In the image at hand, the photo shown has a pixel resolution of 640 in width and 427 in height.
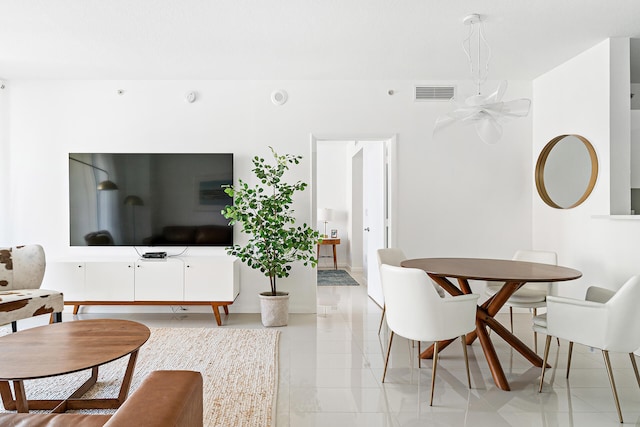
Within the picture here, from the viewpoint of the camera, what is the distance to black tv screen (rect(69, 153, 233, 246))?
4.68m

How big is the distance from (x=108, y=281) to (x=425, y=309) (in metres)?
3.25

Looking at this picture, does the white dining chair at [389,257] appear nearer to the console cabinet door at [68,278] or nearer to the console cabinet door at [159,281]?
the console cabinet door at [159,281]

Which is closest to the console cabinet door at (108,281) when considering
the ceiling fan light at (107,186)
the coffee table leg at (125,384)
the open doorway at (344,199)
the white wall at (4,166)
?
→ the ceiling fan light at (107,186)

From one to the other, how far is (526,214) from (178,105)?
4.16m

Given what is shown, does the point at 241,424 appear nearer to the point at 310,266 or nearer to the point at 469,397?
the point at 469,397

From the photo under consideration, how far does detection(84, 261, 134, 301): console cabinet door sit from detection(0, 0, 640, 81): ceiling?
205 cm

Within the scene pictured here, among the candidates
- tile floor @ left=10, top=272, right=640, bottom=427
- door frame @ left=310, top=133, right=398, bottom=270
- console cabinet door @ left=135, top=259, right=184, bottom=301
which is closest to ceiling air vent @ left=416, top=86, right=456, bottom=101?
door frame @ left=310, top=133, right=398, bottom=270

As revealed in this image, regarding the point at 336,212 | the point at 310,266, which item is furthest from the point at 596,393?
the point at 336,212

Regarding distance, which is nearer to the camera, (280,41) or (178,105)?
(280,41)

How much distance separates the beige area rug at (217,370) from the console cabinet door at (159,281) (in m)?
0.36

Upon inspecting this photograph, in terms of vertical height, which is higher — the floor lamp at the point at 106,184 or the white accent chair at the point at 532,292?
the floor lamp at the point at 106,184

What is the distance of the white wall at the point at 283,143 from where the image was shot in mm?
4762

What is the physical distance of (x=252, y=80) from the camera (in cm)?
480

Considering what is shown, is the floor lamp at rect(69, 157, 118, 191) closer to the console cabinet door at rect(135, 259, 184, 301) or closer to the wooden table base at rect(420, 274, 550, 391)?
the console cabinet door at rect(135, 259, 184, 301)
